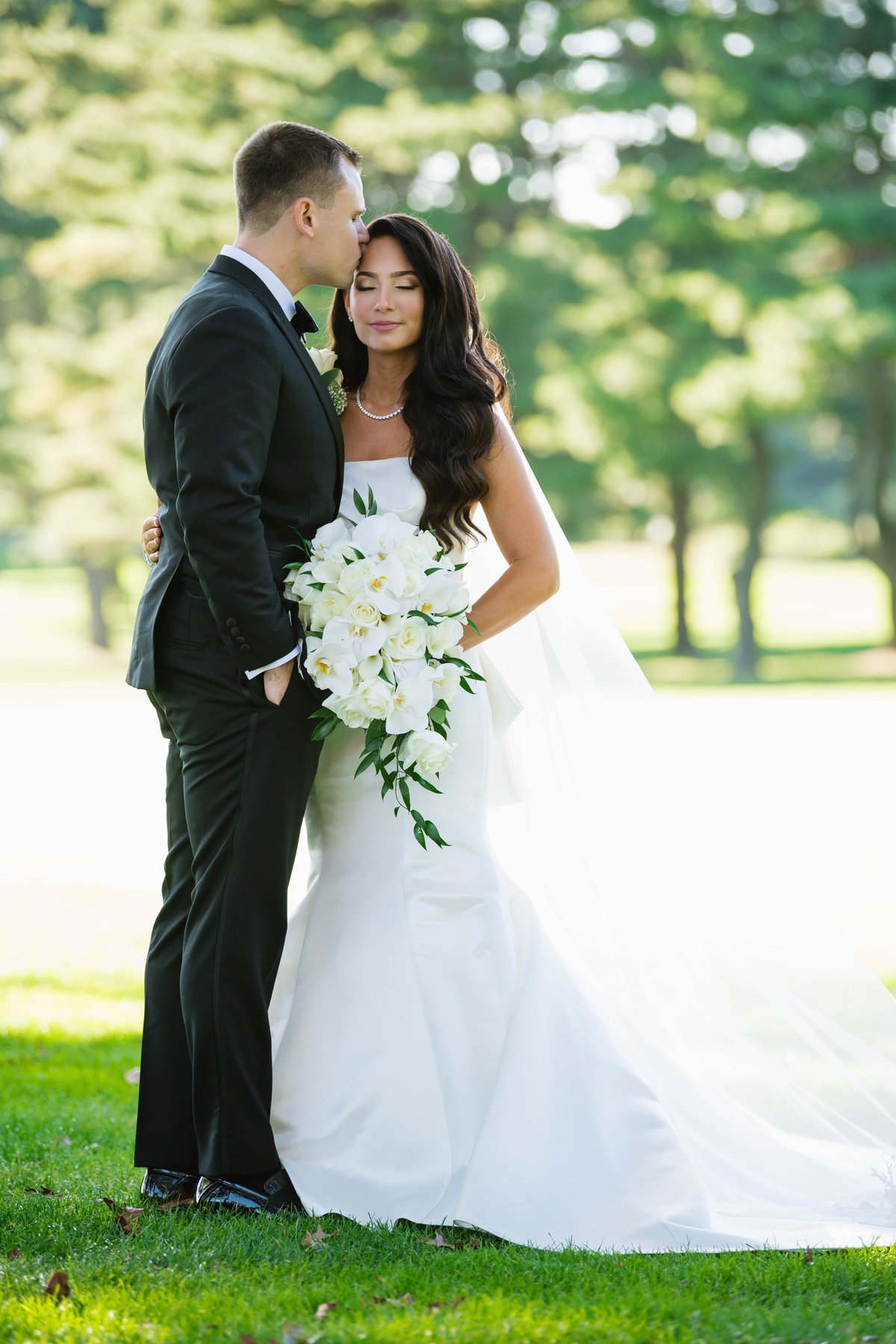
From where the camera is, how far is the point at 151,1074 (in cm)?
388

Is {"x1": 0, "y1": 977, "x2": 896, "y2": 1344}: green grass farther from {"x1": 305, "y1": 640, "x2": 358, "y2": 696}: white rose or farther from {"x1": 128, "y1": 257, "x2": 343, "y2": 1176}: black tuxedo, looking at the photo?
{"x1": 305, "y1": 640, "x2": 358, "y2": 696}: white rose

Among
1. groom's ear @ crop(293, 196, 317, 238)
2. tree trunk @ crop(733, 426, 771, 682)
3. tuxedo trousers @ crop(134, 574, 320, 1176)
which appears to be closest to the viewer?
tuxedo trousers @ crop(134, 574, 320, 1176)

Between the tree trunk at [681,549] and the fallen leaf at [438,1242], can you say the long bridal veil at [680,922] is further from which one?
the tree trunk at [681,549]

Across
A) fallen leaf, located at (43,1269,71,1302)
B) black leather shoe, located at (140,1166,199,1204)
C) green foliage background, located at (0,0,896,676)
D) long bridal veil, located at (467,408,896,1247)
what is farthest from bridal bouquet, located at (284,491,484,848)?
green foliage background, located at (0,0,896,676)

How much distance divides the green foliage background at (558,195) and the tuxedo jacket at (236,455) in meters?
19.8

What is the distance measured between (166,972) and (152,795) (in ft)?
30.4

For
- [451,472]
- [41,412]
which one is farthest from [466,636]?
→ [41,412]

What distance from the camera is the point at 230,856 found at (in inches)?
144

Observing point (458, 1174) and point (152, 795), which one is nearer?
point (458, 1174)

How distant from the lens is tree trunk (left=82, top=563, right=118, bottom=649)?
115 ft

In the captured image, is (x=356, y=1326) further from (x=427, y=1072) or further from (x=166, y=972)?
(x=166, y=972)

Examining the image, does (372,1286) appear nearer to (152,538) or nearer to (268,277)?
(152,538)

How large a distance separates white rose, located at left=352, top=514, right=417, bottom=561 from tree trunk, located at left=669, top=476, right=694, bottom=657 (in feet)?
82.2

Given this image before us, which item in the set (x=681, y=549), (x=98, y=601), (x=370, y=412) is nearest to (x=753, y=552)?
(x=681, y=549)
